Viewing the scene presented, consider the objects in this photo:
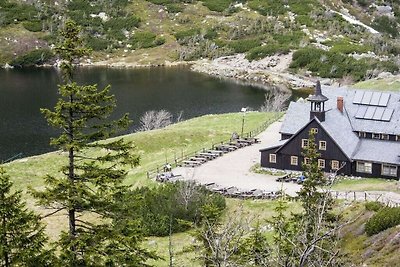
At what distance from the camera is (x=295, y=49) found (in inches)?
6841

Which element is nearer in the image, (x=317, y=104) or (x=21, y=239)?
(x=21, y=239)

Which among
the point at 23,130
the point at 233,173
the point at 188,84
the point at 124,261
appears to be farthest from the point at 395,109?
the point at 188,84

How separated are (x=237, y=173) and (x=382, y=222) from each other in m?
27.6

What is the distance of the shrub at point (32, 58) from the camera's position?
182337mm

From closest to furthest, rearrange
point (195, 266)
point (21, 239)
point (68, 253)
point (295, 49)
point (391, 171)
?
point (68, 253)
point (21, 239)
point (195, 266)
point (391, 171)
point (295, 49)

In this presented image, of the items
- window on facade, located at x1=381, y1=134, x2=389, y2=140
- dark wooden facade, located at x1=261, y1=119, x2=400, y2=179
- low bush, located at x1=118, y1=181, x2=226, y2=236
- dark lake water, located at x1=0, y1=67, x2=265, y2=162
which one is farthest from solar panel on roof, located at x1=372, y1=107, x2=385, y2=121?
dark lake water, located at x1=0, y1=67, x2=265, y2=162

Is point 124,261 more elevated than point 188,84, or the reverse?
point 124,261

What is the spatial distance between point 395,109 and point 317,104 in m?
7.74

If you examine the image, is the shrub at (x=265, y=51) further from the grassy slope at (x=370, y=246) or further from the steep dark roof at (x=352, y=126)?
the grassy slope at (x=370, y=246)

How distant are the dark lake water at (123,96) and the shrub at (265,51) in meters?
18.6

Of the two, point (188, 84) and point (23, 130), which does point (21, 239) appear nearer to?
point (23, 130)

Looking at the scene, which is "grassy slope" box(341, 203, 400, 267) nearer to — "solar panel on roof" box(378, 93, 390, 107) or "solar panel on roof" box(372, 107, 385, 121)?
"solar panel on roof" box(372, 107, 385, 121)

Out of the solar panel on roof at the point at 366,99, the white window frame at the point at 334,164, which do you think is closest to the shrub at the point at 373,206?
the white window frame at the point at 334,164

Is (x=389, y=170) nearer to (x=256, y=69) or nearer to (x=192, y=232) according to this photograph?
(x=192, y=232)
